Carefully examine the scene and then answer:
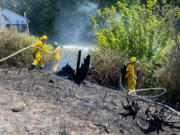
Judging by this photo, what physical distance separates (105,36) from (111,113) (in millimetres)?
6057

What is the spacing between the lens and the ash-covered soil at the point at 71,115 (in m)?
2.96

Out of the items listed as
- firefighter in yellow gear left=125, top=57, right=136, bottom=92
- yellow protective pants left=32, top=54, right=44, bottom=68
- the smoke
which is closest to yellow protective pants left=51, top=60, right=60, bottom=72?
yellow protective pants left=32, top=54, right=44, bottom=68

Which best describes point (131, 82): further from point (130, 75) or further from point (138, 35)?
point (138, 35)

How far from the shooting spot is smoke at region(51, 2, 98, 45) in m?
37.1

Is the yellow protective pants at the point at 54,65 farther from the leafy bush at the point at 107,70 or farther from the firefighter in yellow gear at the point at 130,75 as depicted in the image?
the firefighter in yellow gear at the point at 130,75

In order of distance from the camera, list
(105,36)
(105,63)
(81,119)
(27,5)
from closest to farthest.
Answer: (81,119), (105,63), (105,36), (27,5)

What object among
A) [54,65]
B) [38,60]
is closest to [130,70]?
[38,60]

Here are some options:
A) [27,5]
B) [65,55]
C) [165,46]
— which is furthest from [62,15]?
[165,46]

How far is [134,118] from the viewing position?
141 inches

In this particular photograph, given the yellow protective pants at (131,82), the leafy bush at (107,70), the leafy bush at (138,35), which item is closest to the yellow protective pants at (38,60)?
the leafy bush at (107,70)

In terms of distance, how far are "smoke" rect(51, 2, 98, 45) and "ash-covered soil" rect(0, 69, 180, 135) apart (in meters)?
32.1

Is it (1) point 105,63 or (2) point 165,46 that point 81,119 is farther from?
(2) point 165,46

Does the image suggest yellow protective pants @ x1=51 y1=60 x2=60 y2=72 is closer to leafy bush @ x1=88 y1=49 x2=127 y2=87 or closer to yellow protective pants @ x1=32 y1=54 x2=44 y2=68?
yellow protective pants @ x1=32 y1=54 x2=44 y2=68

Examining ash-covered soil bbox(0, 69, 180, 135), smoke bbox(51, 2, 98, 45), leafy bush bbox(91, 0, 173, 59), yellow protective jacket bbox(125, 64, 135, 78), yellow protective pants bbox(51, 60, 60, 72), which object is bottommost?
ash-covered soil bbox(0, 69, 180, 135)
